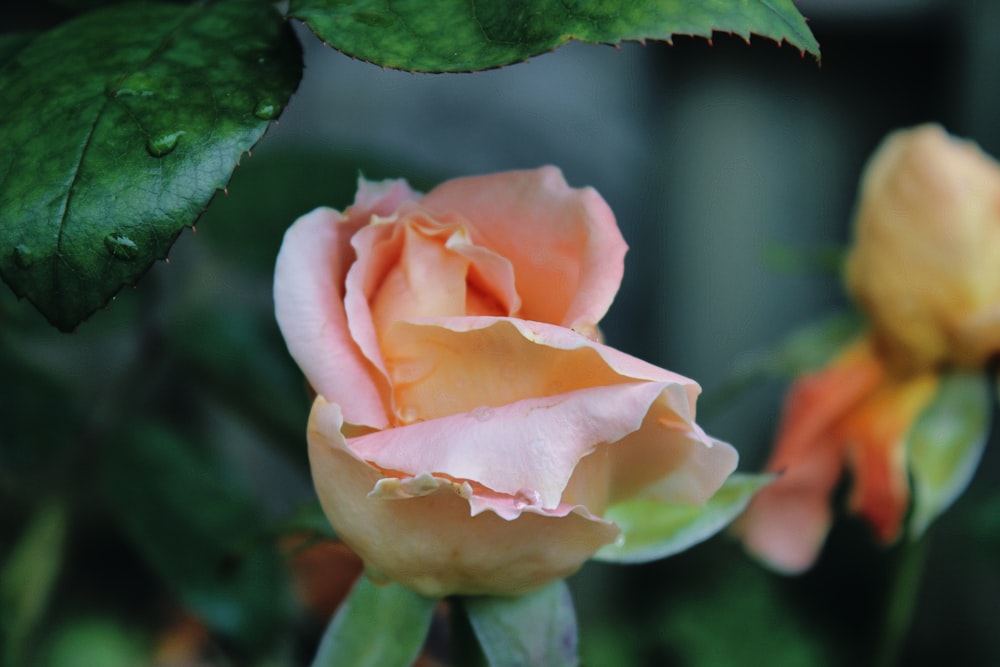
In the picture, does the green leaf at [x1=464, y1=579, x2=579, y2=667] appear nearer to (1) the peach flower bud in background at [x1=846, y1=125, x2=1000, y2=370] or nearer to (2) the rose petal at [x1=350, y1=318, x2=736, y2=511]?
(2) the rose petal at [x1=350, y1=318, x2=736, y2=511]

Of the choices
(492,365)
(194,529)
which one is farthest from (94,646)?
(492,365)

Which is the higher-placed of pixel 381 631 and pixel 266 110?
pixel 266 110

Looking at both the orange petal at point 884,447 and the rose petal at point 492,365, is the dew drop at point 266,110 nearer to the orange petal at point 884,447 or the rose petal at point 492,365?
the rose petal at point 492,365

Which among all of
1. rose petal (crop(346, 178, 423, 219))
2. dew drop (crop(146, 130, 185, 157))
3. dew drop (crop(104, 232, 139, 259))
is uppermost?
dew drop (crop(146, 130, 185, 157))

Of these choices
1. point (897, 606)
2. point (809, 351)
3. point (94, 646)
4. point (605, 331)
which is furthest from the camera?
point (605, 331)

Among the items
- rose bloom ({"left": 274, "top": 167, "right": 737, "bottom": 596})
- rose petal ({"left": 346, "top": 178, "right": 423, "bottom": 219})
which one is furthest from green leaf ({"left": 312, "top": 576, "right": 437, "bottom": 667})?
rose petal ({"left": 346, "top": 178, "right": 423, "bottom": 219})

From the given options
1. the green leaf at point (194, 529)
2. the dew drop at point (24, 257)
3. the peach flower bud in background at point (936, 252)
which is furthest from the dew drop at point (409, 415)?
the peach flower bud in background at point (936, 252)

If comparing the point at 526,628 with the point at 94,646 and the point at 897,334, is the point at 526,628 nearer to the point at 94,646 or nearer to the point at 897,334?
the point at 897,334
